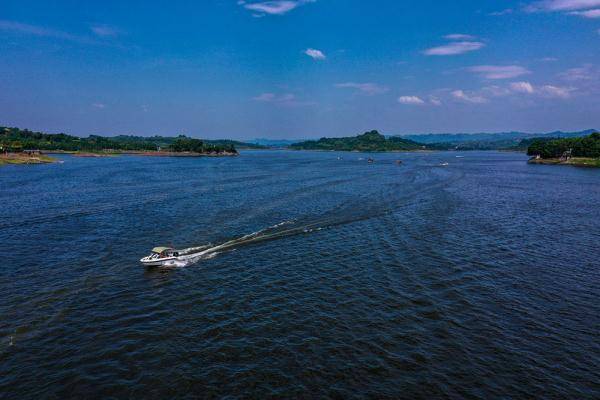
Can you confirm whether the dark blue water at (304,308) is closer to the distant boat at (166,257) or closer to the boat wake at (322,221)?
the boat wake at (322,221)

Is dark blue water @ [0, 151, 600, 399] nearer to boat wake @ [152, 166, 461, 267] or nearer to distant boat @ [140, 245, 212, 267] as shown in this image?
boat wake @ [152, 166, 461, 267]

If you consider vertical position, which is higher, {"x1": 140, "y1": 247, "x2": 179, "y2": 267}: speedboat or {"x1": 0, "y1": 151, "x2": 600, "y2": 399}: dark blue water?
{"x1": 140, "y1": 247, "x2": 179, "y2": 267}: speedboat

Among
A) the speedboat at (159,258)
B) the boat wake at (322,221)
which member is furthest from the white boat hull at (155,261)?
the boat wake at (322,221)

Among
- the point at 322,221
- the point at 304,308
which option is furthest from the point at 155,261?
the point at 322,221

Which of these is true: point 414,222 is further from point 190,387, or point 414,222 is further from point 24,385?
point 24,385

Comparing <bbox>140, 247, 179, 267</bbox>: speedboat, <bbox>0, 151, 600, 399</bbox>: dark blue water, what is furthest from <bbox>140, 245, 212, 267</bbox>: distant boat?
<bbox>0, 151, 600, 399</bbox>: dark blue water

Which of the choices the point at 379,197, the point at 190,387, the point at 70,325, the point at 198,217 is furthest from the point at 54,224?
the point at 379,197

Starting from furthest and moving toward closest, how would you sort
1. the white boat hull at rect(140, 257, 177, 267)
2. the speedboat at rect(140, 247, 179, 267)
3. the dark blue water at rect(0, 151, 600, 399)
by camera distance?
the speedboat at rect(140, 247, 179, 267)
the white boat hull at rect(140, 257, 177, 267)
the dark blue water at rect(0, 151, 600, 399)
